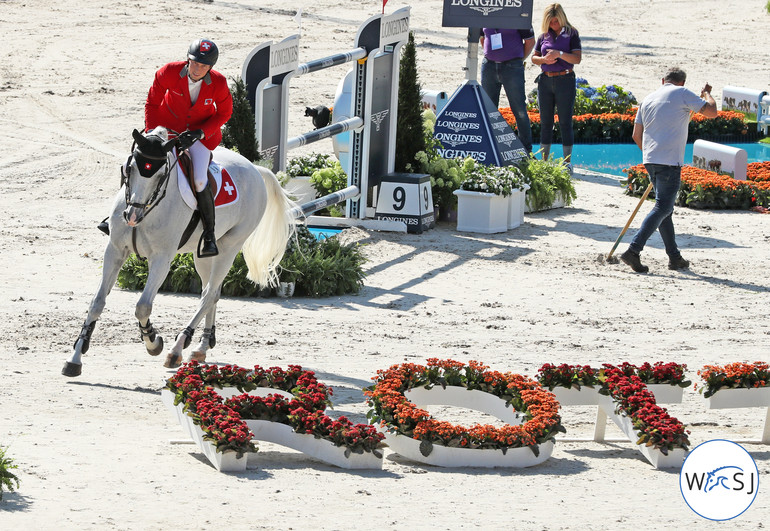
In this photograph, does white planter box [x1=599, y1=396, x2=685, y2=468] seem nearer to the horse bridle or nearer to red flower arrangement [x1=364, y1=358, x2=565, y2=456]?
red flower arrangement [x1=364, y1=358, x2=565, y2=456]

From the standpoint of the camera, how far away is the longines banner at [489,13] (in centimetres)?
1527

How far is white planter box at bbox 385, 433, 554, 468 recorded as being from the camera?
6.71 meters

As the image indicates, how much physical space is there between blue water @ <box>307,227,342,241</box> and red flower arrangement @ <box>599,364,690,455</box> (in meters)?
4.66

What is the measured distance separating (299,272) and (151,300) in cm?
283

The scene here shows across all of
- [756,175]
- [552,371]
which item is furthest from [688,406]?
[756,175]

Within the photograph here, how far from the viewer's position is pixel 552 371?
24.5 ft

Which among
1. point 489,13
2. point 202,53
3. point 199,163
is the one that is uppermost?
point 489,13

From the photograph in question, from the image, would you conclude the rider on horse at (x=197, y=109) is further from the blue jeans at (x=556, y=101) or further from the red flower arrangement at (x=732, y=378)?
the blue jeans at (x=556, y=101)

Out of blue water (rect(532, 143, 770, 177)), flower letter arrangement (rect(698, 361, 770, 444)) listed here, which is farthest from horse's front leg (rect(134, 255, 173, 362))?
blue water (rect(532, 143, 770, 177))

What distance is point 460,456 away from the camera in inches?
265

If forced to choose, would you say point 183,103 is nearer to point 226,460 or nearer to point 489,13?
point 226,460

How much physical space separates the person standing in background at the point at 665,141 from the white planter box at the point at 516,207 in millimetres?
2283

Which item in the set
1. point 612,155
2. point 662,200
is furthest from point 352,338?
point 612,155

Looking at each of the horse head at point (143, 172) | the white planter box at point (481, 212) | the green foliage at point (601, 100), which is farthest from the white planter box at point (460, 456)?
the green foliage at point (601, 100)
